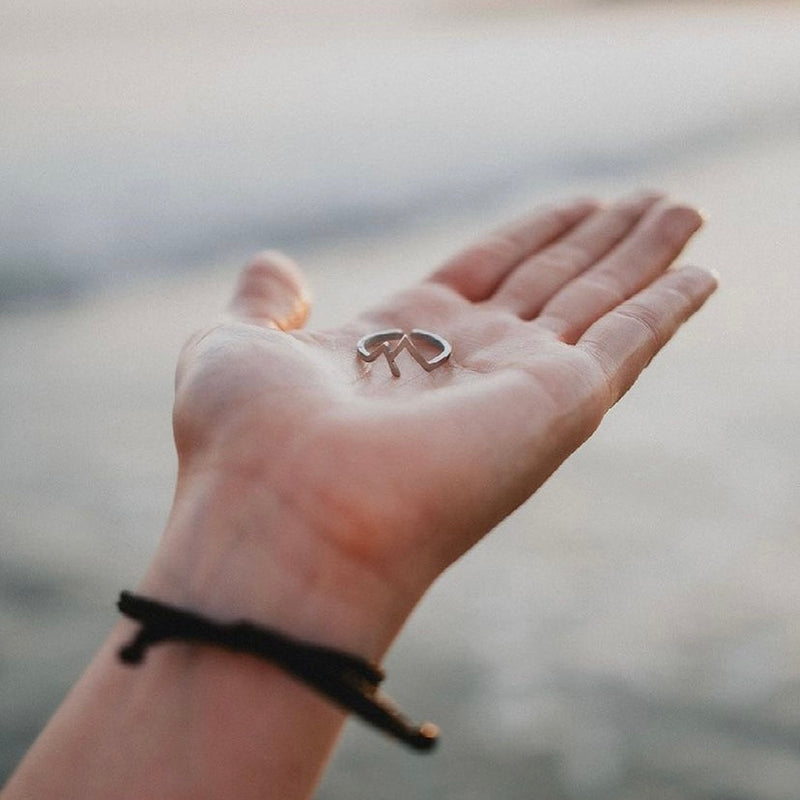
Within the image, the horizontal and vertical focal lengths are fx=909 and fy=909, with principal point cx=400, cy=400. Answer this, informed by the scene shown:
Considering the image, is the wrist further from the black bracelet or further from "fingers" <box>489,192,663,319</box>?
"fingers" <box>489,192,663,319</box>

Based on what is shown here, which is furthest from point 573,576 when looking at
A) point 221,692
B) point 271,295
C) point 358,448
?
point 221,692

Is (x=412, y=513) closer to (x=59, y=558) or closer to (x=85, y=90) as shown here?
(x=59, y=558)

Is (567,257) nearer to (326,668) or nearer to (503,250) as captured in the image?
(503,250)

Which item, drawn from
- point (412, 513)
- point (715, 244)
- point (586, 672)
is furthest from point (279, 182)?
point (412, 513)

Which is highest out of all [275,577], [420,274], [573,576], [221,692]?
[420,274]

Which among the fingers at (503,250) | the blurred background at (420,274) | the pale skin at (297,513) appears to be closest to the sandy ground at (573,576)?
the blurred background at (420,274)

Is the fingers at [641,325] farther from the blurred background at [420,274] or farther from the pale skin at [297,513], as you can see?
the blurred background at [420,274]
